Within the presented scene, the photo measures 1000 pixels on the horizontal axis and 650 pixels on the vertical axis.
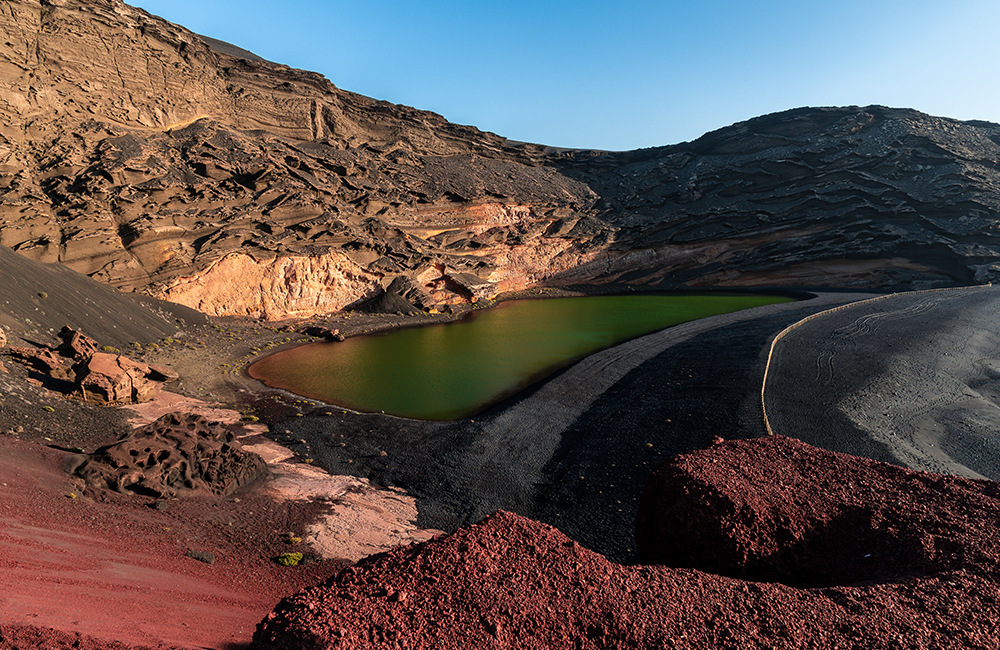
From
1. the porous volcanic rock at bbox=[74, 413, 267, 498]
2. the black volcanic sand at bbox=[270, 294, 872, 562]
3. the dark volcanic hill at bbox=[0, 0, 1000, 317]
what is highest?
the dark volcanic hill at bbox=[0, 0, 1000, 317]

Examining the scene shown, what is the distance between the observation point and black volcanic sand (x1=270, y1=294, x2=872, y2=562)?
10164 millimetres

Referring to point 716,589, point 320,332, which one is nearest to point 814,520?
point 716,589

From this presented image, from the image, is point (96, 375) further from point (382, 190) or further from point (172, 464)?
point (382, 190)

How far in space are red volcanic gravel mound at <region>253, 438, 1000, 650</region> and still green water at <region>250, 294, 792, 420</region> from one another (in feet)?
39.2

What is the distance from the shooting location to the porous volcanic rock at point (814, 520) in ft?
14.2

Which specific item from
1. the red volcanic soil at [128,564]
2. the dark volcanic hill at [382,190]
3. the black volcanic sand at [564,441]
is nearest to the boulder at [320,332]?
the dark volcanic hill at [382,190]

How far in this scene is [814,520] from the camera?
4977mm

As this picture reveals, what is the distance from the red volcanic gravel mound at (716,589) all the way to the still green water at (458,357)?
470 inches

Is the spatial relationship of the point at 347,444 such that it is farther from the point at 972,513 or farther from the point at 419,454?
the point at 972,513

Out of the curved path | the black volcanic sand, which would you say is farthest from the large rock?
the curved path

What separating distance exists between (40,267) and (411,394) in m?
15.2

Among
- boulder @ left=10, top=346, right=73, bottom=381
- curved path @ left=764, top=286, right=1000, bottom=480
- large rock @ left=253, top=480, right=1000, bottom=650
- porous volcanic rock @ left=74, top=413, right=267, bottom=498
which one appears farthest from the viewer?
boulder @ left=10, top=346, right=73, bottom=381

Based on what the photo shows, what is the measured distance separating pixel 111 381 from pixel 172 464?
5.42m

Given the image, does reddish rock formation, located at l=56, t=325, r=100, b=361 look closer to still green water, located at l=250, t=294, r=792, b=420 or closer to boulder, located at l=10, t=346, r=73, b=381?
boulder, located at l=10, t=346, r=73, b=381
